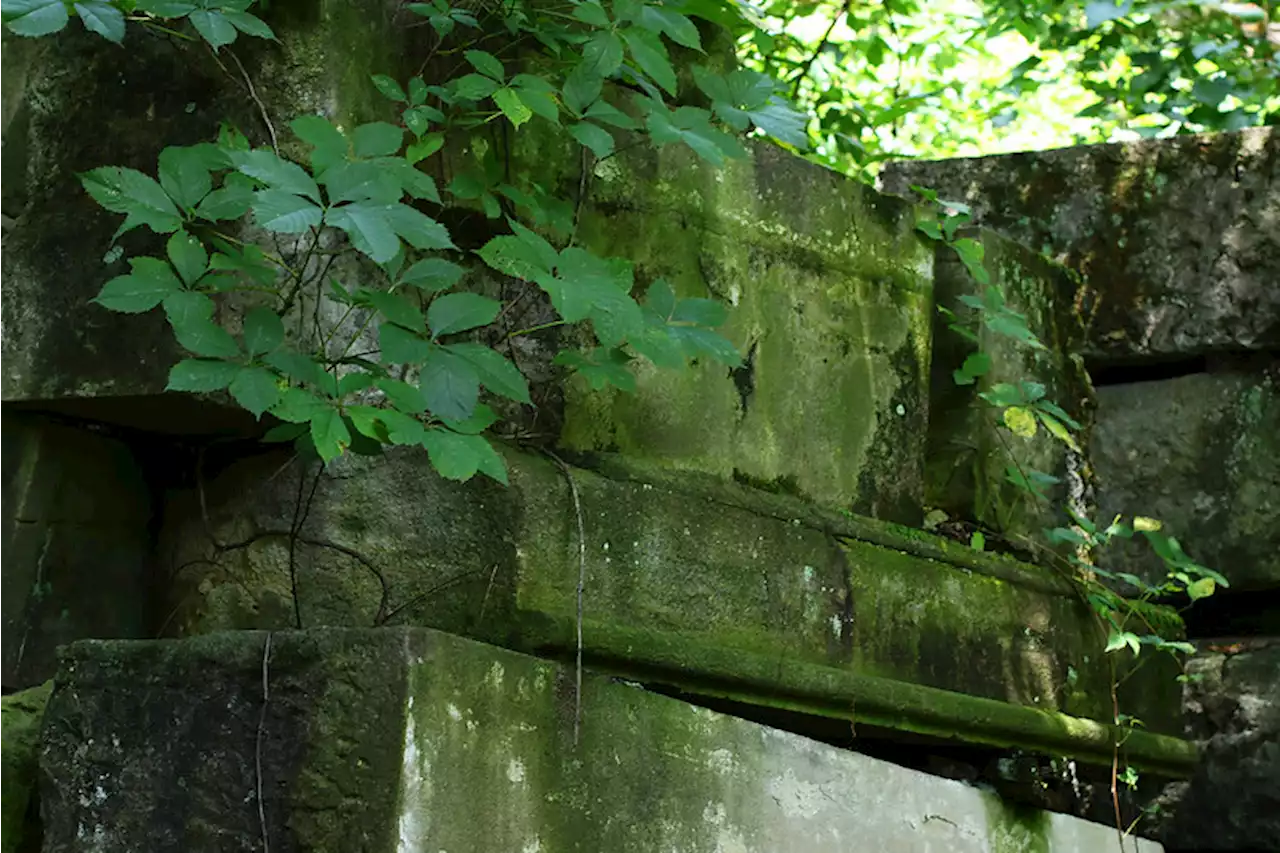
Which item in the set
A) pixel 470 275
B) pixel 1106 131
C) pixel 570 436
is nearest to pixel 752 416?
pixel 570 436

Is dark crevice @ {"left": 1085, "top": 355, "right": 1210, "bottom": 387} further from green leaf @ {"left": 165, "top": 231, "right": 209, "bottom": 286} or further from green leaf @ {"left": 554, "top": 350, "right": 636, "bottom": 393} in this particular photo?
green leaf @ {"left": 165, "top": 231, "right": 209, "bottom": 286}

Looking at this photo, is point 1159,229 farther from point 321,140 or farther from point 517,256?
point 321,140

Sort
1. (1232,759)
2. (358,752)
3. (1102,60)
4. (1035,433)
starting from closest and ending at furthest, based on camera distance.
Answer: (358,752) < (1035,433) < (1232,759) < (1102,60)

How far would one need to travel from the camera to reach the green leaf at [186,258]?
6.17 ft

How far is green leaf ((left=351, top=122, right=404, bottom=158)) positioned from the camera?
1.94 m

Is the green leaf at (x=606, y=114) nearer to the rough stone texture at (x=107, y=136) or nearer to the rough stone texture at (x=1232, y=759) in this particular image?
the rough stone texture at (x=107, y=136)

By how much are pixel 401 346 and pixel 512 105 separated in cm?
42

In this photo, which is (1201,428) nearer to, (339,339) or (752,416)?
(752,416)

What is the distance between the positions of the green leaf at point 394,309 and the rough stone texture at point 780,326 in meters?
0.46

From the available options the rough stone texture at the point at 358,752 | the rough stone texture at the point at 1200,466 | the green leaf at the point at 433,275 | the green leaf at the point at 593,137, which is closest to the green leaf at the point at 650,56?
the green leaf at the point at 593,137

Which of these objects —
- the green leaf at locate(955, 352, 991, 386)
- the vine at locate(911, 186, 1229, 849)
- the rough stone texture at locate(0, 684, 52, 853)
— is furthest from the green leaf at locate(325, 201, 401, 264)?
the green leaf at locate(955, 352, 991, 386)

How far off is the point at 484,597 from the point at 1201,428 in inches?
88.1

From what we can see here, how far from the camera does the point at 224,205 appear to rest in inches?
74.5

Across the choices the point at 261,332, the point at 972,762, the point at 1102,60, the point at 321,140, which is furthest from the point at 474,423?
the point at 1102,60
